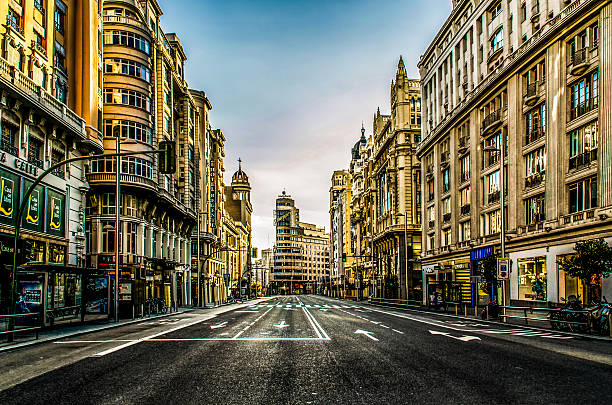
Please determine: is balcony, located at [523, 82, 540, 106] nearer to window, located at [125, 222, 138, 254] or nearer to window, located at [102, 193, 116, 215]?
window, located at [125, 222, 138, 254]

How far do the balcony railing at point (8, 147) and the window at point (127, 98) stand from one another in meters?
21.2

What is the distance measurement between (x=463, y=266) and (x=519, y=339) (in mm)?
33220

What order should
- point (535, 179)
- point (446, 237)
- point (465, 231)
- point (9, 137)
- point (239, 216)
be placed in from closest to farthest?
point (9, 137) → point (535, 179) → point (465, 231) → point (446, 237) → point (239, 216)

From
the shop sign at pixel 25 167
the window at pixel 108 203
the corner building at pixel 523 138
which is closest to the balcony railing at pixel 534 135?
the corner building at pixel 523 138

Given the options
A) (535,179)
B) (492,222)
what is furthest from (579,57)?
(492,222)

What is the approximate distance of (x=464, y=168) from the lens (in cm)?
5362

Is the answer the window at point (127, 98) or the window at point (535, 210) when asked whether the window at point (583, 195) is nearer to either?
the window at point (535, 210)

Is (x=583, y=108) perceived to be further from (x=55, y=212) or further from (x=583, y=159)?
(x=55, y=212)

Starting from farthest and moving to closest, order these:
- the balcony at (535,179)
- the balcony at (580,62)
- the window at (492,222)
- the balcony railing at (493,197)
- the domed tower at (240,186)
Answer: the domed tower at (240,186)
the balcony railing at (493,197)
the window at (492,222)
the balcony at (535,179)
the balcony at (580,62)

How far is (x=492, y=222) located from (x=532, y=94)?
11896 millimetres

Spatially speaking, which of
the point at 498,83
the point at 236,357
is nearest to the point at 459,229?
the point at 498,83

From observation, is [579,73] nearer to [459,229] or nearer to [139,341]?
[459,229]

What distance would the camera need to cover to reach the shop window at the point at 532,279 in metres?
36.8

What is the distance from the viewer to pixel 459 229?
5453 cm
